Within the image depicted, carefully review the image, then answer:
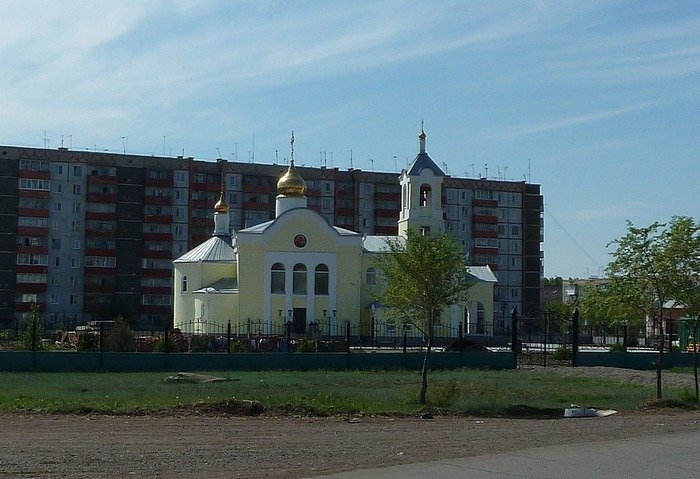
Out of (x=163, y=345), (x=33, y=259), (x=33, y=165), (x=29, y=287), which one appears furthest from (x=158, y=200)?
(x=163, y=345)

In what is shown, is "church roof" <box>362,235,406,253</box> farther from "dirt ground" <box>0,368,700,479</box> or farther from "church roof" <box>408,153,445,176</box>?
"dirt ground" <box>0,368,700,479</box>

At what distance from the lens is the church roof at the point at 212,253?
2501 inches

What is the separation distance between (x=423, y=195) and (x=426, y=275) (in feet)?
129

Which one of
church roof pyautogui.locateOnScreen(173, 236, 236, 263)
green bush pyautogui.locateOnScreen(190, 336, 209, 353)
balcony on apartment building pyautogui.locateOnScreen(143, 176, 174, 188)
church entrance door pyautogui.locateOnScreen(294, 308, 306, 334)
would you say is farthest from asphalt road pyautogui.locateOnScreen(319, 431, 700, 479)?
balcony on apartment building pyautogui.locateOnScreen(143, 176, 174, 188)

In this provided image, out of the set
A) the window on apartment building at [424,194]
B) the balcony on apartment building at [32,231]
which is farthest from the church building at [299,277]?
the balcony on apartment building at [32,231]

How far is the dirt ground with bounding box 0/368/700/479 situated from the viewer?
13.1 m

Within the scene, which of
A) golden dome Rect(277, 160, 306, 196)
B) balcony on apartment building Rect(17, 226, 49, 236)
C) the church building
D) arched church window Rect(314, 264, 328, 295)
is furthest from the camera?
balcony on apartment building Rect(17, 226, 49, 236)

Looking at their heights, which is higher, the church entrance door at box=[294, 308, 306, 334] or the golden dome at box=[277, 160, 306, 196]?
the golden dome at box=[277, 160, 306, 196]

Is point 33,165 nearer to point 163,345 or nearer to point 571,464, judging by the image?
point 163,345

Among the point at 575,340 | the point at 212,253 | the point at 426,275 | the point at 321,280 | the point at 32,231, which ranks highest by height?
the point at 32,231

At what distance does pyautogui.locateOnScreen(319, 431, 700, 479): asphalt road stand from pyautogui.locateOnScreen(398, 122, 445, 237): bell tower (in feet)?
156

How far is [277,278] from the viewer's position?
198 feet

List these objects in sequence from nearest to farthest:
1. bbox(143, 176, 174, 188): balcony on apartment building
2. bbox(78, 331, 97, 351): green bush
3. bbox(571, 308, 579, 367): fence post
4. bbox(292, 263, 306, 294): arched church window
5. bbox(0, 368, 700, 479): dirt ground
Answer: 1. bbox(0, 368, 700, 479): dirt ground
2. bbox(571, 308, 579, 367): fence post
3. bbox(78, 331, 97, 351): green bush
4. bbox(292, 263, 306, 294): arched church window
5. bbox(143, 176, 174, 188): balcony on apartment building

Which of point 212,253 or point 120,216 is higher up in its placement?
point 120,216
